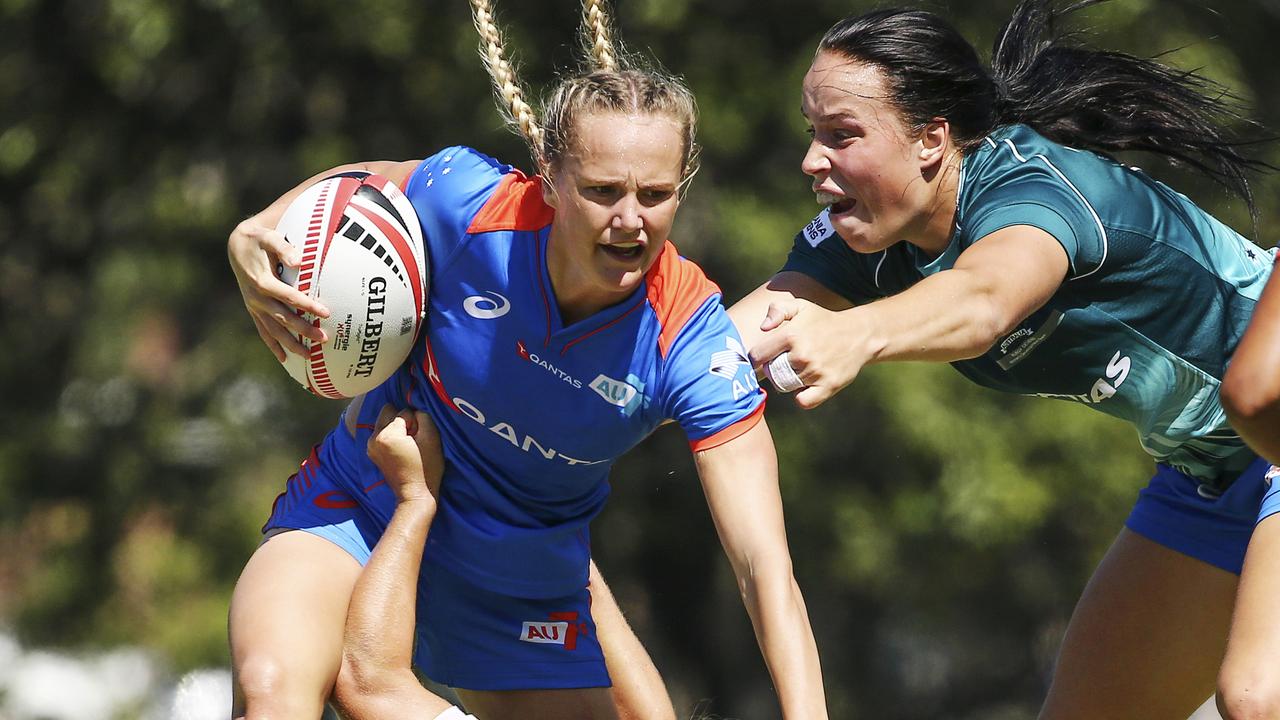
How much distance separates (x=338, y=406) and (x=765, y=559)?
663cm

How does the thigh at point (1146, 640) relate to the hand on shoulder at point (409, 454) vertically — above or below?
below

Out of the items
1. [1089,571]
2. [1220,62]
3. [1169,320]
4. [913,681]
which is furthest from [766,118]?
[1169,320]

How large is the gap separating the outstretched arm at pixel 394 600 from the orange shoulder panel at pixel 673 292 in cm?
69

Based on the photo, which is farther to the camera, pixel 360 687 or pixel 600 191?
pixel 360 687

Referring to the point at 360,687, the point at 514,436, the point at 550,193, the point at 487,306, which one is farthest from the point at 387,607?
the point at 550,193

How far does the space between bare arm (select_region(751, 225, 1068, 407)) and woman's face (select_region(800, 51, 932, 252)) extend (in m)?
0.39

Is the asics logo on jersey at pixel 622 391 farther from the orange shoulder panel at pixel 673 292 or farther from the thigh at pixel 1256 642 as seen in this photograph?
the thigh at pixel 1256 642

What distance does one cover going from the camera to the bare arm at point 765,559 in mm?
3168

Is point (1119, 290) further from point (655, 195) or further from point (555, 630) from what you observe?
point (555, 630)

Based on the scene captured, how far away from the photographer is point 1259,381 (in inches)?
95.1

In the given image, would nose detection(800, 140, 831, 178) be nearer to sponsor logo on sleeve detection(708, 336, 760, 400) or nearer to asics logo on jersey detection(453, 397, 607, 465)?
sponsor logo on sleeve detection(708, 336, 760, 400)

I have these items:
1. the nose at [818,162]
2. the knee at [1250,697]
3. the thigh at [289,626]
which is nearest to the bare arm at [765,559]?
the nose at [818,162]

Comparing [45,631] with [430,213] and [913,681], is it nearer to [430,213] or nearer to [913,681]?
[913,681]

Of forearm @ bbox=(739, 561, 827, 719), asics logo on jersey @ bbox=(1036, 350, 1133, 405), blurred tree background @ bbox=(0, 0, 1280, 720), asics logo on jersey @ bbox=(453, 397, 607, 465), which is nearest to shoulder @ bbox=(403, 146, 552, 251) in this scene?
asics logo on jersey @ bbox=(453, 397, 607, 465)
